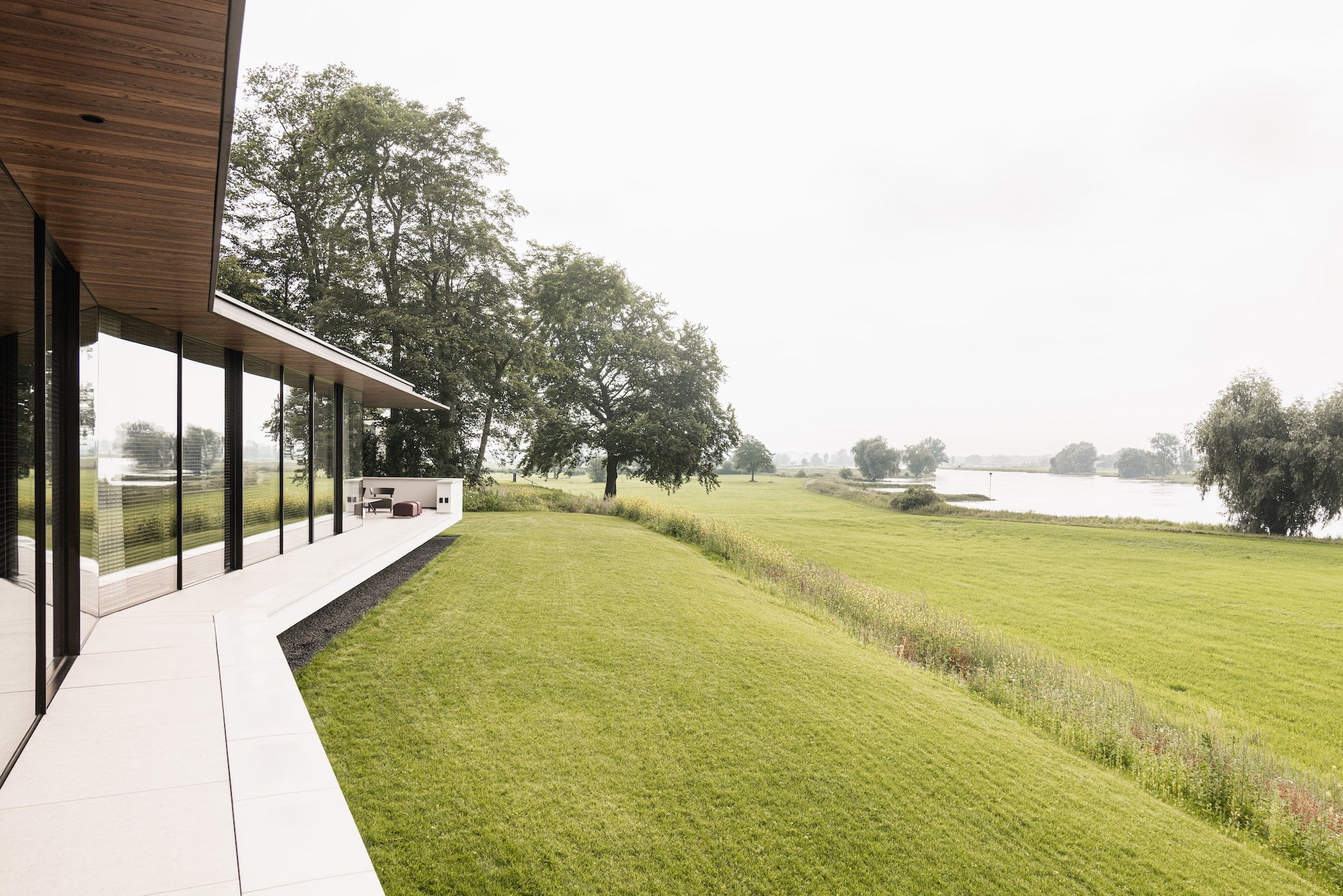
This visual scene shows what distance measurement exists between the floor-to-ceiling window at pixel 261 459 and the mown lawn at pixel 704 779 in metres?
2.69

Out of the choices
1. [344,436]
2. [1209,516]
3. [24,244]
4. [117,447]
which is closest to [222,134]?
[24,244]

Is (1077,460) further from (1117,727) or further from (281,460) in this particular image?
(281,460)

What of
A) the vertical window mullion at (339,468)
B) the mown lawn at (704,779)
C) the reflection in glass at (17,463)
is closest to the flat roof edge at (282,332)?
the vertical window mullion at (339,468)

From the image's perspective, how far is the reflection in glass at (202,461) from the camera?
21.9 ft

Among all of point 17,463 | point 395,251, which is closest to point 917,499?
point 395,251

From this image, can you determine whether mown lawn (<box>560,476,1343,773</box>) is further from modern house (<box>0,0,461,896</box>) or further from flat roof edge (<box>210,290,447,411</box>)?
flat roof edge (<box>210,290,447,411</box>)

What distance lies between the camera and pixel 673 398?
29.1 metres

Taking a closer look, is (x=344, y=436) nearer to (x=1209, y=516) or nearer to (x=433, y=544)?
(x=433, y=544)

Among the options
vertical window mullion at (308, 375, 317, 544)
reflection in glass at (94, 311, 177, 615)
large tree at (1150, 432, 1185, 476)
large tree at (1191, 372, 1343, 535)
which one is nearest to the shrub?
large tree at (1191, 372, 1343, 535)

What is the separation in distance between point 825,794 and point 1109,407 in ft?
255

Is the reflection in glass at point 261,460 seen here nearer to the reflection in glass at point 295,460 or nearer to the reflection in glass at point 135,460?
the reflection in glass at point 295,460

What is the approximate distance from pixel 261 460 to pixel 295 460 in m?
1.27

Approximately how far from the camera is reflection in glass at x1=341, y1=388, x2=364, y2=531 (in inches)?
475

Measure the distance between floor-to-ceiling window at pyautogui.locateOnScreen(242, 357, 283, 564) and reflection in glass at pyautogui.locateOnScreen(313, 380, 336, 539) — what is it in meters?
1.49
